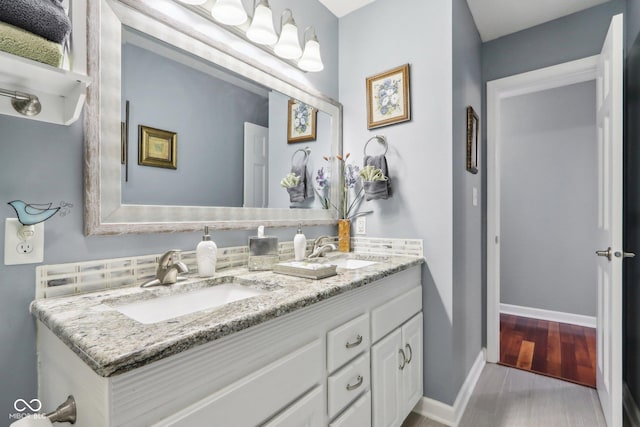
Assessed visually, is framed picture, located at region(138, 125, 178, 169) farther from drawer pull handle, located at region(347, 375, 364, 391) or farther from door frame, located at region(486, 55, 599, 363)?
→ door frame, located at region(486, 55, 599, 363)

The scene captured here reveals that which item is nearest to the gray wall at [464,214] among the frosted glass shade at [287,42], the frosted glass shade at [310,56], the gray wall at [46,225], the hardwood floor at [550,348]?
the hardwood floor at [550,348]

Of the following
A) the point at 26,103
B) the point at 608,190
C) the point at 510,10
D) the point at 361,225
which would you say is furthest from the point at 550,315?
the point at 26,103

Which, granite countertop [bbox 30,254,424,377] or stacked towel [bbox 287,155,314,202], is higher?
stacked towel [bbox 287,155,314,202]

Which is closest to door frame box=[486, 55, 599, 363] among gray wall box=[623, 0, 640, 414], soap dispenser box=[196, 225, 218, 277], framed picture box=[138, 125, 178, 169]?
gray wall box=[623, 0, 640, 414]

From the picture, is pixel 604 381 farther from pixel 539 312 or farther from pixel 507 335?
pixel 539 312

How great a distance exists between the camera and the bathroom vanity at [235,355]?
1.98 ft

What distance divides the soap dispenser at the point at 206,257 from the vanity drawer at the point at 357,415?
0.68 metres

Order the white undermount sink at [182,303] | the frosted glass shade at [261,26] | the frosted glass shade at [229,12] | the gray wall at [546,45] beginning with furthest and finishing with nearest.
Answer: the gray wall at [546,45], the frosted glass shade at [261,26], the frosted glass shade at [229,12], the white undermount sink at [182,303]

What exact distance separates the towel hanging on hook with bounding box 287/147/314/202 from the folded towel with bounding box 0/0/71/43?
1.16 m

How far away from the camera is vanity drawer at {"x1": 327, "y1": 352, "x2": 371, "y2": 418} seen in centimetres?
108

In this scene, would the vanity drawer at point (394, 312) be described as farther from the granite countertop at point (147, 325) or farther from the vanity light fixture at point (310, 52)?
the vanity light fixture at point (310, 52)

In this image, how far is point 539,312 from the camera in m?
3.36

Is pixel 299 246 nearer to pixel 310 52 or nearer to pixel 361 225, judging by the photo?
pixel 361 225

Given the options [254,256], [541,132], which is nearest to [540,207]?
[541,132]
